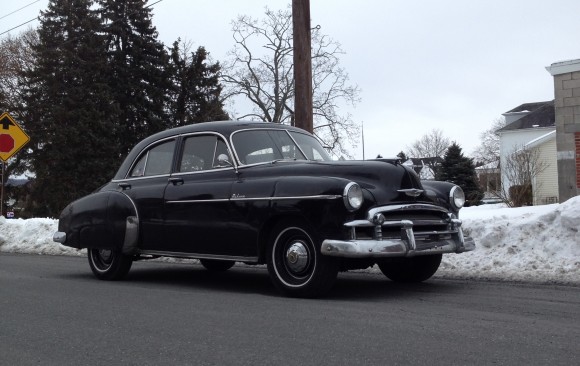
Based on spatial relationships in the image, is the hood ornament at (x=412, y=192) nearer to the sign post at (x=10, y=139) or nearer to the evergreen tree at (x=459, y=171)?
the sign post at (x=10, y=139)

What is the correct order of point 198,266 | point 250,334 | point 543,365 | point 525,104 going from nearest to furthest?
point 543,365
point 250,334
point 198,266
point 525,104

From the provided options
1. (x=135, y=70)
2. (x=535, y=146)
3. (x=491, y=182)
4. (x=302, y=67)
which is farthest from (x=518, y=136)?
(x=302, y=67)

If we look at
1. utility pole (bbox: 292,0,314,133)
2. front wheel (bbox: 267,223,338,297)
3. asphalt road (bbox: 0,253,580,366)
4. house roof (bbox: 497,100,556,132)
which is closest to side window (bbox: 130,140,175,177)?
asphalt road (bbox: 0,253,580,366)

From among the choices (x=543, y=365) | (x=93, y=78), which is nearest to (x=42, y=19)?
(x=93, y=78)

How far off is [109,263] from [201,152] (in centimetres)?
206

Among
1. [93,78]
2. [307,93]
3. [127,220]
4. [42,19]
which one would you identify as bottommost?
[127,220]

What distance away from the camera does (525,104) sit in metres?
61.8

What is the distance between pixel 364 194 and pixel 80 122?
118ft

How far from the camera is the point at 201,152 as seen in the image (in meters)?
8.01

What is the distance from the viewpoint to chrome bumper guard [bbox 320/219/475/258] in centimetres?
605

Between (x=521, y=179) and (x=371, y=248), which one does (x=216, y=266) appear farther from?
(x=521, y=179)

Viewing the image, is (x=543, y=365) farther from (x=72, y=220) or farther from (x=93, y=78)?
(x=93, y=78)

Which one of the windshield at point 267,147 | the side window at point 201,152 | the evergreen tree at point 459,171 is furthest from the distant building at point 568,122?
the evergreen tree at point 459,171

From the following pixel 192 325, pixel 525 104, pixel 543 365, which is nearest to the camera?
pixel 543 365
